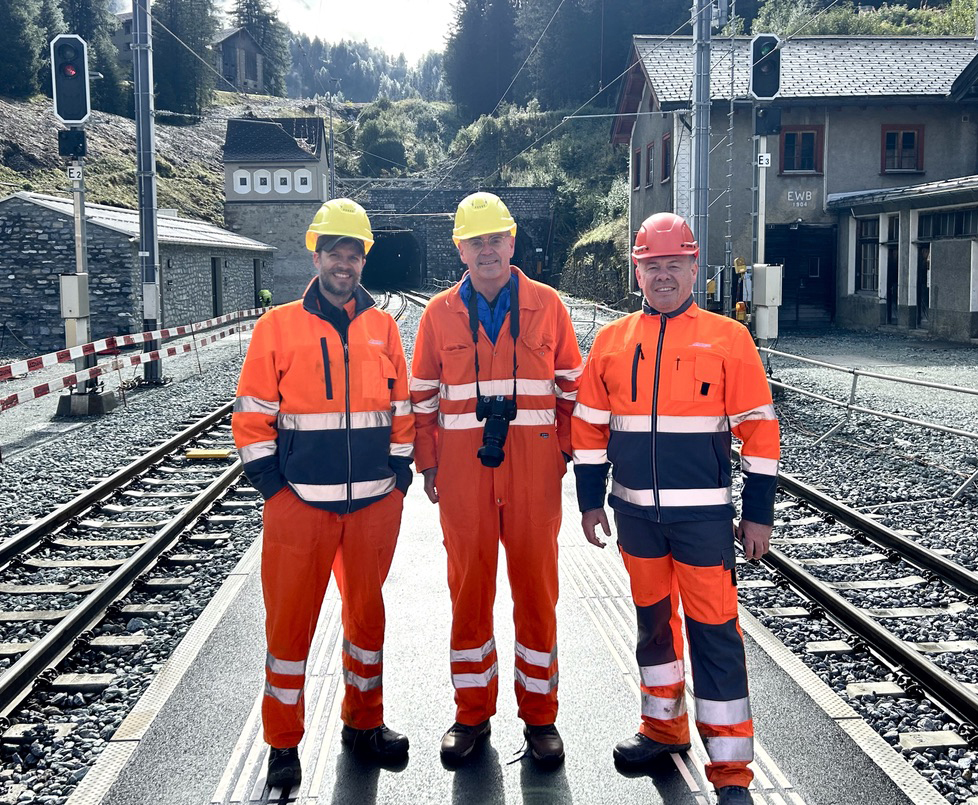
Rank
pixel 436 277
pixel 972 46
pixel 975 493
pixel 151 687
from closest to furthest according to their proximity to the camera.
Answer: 1. pixel 151 687
2. pixel 975 493
3. pixel 972 46
4. pixel 436 277

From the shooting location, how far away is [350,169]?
85.9 meters

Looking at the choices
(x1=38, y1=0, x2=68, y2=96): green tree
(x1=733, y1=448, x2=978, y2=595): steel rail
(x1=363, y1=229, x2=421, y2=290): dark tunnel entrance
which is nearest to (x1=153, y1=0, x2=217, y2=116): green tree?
(x1=38, y1=0, x2=68, y2=96): green tree

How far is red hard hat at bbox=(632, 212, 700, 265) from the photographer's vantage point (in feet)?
14.2

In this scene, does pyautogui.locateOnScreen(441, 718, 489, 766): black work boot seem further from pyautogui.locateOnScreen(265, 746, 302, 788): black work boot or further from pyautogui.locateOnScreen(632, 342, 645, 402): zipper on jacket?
pyautogui.locateOnScreen(632, 342, 645, 402): zipper on jacket

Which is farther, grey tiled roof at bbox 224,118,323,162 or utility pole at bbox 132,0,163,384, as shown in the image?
grey tiled roof at bbox 224,118,323,162

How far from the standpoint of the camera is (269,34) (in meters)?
121

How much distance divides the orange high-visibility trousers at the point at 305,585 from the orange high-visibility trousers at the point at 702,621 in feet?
3.49

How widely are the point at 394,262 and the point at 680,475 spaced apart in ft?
240

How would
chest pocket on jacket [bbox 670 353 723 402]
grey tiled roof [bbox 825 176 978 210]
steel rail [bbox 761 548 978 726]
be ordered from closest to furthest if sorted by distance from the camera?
chest pocket on jacket [bbox 670 353 723 402], steel rail [bbox 761 548 978 726], grey tiled roof [bbox 825 176 978 210]

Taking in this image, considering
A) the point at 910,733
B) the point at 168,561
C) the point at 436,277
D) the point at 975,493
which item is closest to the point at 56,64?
the point at 168,561

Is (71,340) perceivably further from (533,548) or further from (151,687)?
(533,548)

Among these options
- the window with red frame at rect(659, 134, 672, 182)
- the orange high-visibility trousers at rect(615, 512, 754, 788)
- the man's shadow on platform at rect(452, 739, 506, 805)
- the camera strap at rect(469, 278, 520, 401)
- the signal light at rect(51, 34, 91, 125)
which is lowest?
the man's shadow on platform at rect(452, 739, 506, 805)

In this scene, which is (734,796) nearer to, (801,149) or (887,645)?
(887,645)

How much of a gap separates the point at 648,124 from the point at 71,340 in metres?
24.2
